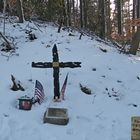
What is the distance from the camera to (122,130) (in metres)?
9.09

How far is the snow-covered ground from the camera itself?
28.9 feet

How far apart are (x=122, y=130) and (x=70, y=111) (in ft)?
4.88

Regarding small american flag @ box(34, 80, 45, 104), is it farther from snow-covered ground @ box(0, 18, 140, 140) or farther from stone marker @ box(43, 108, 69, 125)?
stone marker @ box(43, 108, 69, 125)

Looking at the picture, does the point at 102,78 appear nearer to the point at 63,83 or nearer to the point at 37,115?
the point at 63,83

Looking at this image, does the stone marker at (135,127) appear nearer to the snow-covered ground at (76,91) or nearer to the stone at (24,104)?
the snow-covered ground at (76,91)

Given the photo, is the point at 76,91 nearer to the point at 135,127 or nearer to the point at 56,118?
the point at 56,118

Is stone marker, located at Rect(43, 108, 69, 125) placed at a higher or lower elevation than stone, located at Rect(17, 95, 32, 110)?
lower

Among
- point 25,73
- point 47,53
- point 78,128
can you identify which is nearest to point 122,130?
point 78,128

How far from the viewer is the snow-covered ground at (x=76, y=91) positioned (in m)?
8.80

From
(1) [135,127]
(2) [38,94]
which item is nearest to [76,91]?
(2) [38,94]

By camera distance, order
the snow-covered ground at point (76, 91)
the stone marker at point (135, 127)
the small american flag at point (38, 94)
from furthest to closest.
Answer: the small american flag at point (38, 94) < the snow-covered ground at point (76, 91) < the stone marker at point (135, 127)

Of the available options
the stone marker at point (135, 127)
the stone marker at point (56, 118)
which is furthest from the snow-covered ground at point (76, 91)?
the stone marker at point (135, 127)

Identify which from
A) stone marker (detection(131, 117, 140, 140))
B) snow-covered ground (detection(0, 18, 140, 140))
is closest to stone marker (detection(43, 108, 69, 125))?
snow-covered ground (detection(0, 18, 140, 140))

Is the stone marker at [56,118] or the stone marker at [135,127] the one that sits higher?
the stone marker at [135,127]
